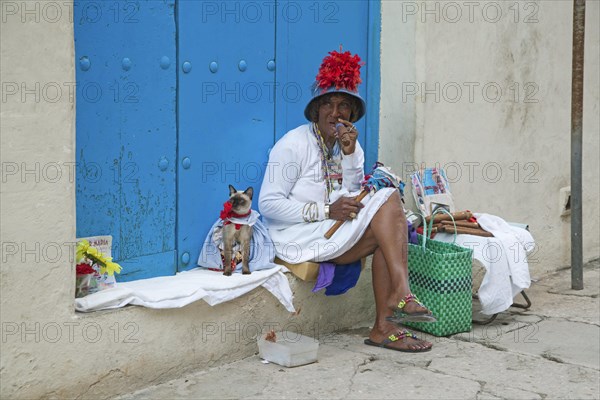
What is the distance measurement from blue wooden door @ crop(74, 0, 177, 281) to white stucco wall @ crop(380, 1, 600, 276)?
1644mm

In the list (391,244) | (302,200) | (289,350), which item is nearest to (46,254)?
(289,350)

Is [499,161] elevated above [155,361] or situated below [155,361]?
above

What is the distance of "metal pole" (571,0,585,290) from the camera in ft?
19.5

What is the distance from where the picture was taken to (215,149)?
4.53 metres

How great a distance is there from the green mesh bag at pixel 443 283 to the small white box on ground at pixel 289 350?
81cm

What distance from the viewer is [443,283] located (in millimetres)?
4703

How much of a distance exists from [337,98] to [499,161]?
6.62 feet

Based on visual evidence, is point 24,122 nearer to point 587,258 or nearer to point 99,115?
point 99,115

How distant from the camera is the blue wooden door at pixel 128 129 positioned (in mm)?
3918

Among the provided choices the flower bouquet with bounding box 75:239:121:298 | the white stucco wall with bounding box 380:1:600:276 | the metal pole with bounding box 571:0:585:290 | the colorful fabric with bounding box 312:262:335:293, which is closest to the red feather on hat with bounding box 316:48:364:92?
the white stucco wall with bounding box 380:1:600:276

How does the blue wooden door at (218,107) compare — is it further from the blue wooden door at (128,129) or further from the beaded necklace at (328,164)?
the beaded necklace at (328,164)

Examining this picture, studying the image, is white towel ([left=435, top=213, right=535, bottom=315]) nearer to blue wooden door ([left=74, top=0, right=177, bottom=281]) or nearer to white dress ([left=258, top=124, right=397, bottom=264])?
white dress ([left=258, top=124, right=397, bottom=264])

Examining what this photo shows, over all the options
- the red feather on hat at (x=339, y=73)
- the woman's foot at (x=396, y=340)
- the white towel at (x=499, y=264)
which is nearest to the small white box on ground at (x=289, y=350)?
the woman's foot at (x=396, y=340)

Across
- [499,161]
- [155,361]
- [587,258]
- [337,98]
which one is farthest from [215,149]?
[587,258]
